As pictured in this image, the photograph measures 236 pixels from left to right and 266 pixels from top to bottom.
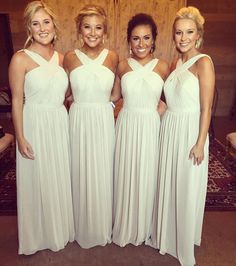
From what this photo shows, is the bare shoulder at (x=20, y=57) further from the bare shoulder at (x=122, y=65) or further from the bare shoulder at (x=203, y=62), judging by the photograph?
the bare shoulder at (x=203, y=62)

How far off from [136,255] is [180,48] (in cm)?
146

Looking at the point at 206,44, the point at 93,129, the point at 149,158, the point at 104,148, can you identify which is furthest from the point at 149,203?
the point at 206,44

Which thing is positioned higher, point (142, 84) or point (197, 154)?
point (142, 84)

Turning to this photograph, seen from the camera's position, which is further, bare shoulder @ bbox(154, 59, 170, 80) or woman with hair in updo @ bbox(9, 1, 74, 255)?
bare shoulder @ bbox(154, 59, 170, 80)

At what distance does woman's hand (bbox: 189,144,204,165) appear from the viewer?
6.73 ft

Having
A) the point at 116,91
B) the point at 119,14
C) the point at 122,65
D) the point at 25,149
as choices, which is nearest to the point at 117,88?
the point at 116,91

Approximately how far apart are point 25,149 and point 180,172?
101 cm

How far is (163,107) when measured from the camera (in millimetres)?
2336

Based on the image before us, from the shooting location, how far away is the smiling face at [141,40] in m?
2.08

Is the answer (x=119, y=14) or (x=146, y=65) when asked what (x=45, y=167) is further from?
(x=119, y=14)

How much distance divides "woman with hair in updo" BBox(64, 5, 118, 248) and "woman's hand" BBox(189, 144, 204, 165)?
22.3 inches

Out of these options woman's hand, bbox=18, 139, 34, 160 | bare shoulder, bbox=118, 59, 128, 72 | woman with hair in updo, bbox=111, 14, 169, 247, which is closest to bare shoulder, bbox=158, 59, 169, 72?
woman with hair in updo, bbox=111, 14, 169, 247

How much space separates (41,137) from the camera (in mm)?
2146

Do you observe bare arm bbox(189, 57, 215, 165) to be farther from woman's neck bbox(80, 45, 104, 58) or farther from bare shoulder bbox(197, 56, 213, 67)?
woman's neck bbox(80, 45, 104, 58)
